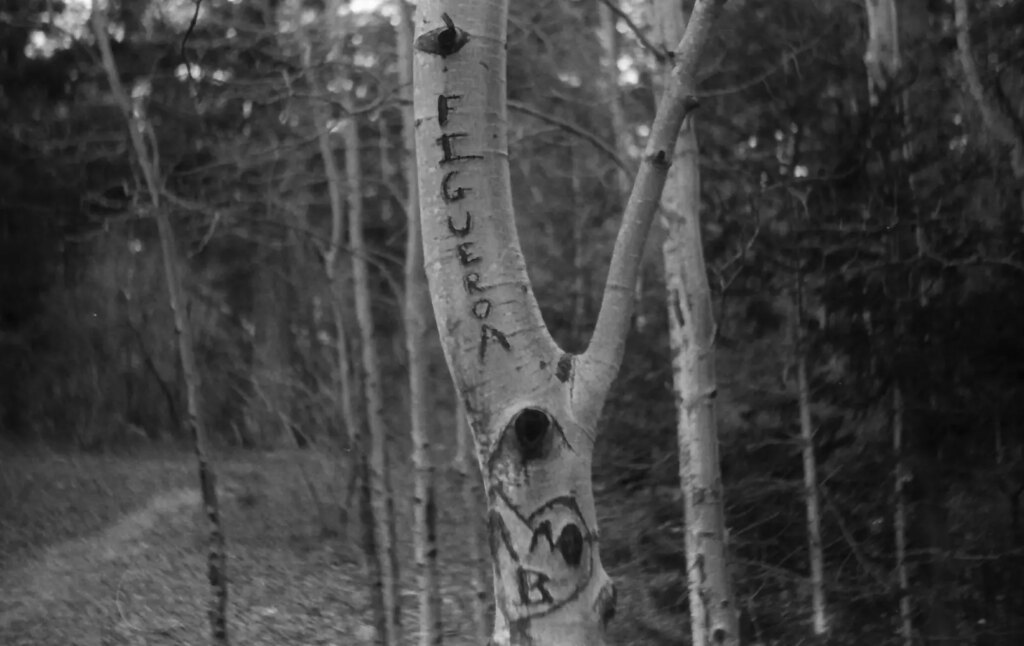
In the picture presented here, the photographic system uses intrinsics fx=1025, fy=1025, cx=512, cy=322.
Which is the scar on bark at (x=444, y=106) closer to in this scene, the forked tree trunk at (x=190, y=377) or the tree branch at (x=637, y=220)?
the tree branch at (x=637, y=220)

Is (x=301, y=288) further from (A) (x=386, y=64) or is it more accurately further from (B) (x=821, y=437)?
(B) (x=821, y=437)

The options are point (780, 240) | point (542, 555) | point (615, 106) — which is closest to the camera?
point (542, 555)

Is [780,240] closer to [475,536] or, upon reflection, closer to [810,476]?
[810,476]

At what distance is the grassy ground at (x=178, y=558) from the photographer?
387 inches

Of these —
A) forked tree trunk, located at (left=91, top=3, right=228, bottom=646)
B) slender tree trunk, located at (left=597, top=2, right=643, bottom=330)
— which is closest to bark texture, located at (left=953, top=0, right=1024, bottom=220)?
slender tree trunk, located at (left=597, top=2, right=643, bottom=330)

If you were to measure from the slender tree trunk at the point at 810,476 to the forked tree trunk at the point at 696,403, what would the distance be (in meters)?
1.46

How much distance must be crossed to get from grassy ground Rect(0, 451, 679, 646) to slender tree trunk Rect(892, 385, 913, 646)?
5.94 feet

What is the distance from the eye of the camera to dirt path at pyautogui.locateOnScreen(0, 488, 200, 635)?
1030 centimetres

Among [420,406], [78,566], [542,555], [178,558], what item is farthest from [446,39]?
[78,566]

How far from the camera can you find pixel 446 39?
7.11 ft

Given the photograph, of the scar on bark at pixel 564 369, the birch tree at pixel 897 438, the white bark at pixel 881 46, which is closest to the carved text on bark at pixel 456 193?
the scar on bark at pixel 564 369

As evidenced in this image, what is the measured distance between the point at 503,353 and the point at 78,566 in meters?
10.9

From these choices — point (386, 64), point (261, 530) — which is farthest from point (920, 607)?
point (261, 530)

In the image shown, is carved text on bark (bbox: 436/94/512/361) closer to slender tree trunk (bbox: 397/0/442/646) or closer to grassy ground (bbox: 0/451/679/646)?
slender tree trunk (bbox: 397/0/442/646)
